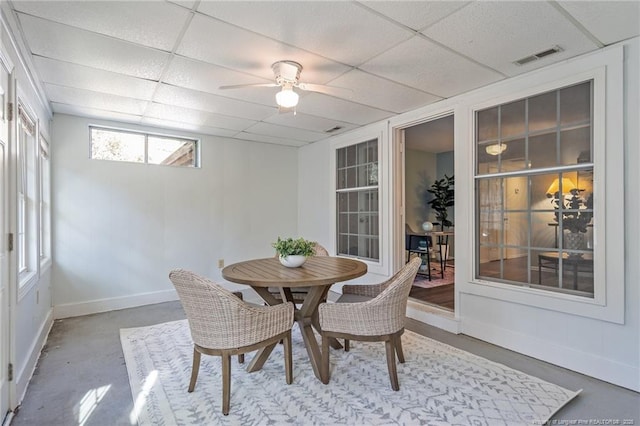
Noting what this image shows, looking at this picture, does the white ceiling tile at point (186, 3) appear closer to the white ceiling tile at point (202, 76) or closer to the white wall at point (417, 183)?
the white ceiling tile at point (202, 76)

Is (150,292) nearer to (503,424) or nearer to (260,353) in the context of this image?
(260,353)

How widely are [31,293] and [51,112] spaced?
219 cm

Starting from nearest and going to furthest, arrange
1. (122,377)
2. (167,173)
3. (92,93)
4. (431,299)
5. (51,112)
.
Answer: (122,377)
(92,93)
(51,112)
(431,299)
(167,173)

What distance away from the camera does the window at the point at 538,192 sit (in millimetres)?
2539

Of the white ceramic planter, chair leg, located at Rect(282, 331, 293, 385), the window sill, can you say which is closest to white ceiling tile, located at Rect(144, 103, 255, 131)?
the white ceramic planter

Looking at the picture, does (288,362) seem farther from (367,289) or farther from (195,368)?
(367,289)

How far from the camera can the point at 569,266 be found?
2.62 m

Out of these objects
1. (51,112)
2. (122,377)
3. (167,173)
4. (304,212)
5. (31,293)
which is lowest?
(122,377)

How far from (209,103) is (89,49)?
1238 mm

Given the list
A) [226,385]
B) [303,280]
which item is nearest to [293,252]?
[303,280]

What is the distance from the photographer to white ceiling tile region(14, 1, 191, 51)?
184 cm

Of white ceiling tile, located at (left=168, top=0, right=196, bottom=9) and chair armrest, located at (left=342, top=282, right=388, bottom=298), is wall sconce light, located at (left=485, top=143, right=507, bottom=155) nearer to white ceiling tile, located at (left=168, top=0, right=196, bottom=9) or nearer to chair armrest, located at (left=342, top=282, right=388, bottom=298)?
chair armrest, located at (left=342, top=282, right=388, bottom=298)

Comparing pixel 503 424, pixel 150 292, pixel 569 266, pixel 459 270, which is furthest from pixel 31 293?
pixel 569 266

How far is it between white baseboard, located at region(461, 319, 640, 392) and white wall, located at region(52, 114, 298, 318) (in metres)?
3.49
